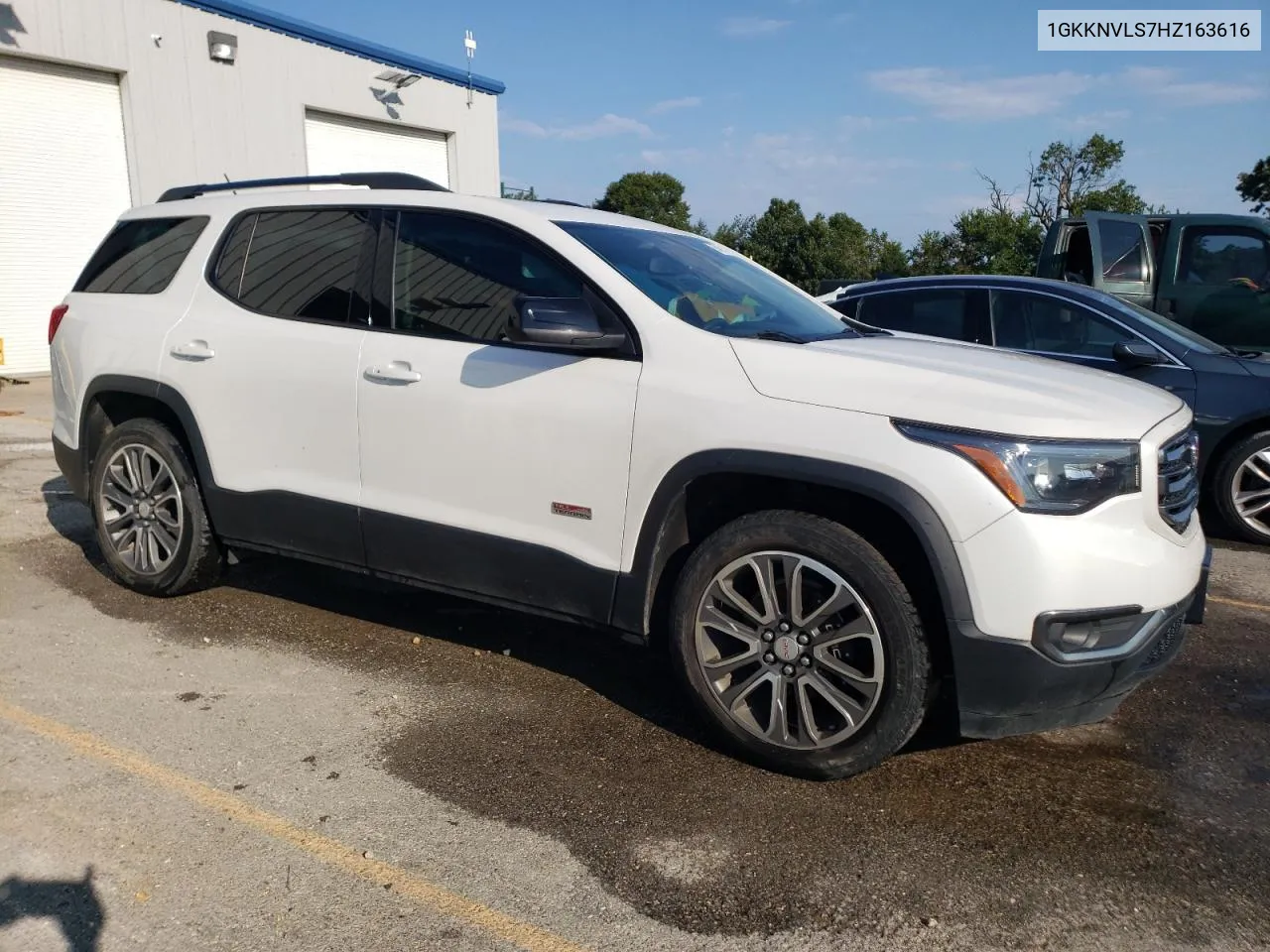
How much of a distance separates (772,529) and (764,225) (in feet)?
122

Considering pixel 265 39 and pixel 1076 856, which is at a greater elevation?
pixel 265 39

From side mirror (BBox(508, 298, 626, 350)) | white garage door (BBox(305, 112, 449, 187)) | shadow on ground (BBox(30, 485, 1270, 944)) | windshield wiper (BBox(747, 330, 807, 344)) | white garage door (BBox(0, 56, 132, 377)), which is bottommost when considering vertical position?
shadow on ground (BBox(30, 485, 1270, 944))

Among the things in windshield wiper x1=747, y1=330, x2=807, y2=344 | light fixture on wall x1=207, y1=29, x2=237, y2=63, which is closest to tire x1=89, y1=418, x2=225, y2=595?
windshield wiper x1=747, y1=330, x2=807, y2=344

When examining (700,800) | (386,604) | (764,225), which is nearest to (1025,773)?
(700,800)

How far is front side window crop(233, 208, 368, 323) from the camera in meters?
4.27

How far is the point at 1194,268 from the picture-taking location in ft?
29.9

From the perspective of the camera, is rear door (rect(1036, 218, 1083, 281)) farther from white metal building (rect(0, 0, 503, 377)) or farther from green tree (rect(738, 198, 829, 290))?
green tree (rect(738, 198, 829, 290))

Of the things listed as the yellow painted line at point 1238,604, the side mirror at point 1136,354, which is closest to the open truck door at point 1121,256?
the side mirror at point 1136,354

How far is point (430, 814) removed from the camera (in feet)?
10.1

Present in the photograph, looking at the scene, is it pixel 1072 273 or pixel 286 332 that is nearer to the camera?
pixel 286 332

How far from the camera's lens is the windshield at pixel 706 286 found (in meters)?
3.68

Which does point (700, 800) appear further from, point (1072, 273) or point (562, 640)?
point (1072, 273)

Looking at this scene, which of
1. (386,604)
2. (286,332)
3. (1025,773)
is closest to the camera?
(1025,773)

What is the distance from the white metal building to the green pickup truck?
13.8 meters
